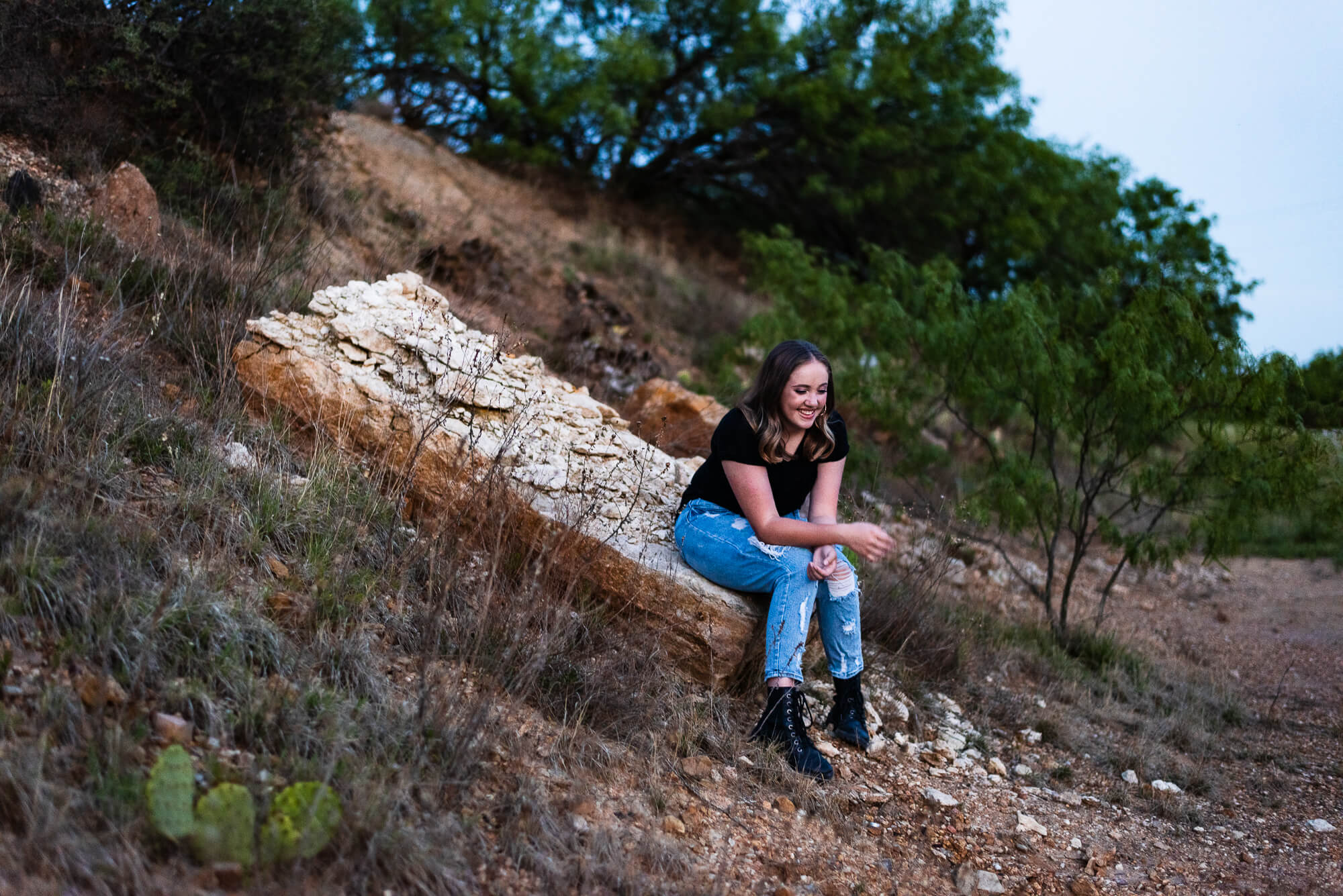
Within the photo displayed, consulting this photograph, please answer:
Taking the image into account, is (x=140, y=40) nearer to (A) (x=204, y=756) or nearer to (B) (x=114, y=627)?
(B) (x=114, y=627)

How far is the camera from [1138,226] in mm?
12688

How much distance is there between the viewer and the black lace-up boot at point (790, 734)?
322cm

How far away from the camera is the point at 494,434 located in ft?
13.4

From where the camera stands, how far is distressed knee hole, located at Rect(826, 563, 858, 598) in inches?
134

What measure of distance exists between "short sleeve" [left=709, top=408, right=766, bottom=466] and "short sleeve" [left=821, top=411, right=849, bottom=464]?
1.00 feet

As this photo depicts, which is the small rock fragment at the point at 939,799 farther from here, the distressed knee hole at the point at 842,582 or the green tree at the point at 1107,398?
the green tree at the point at 1107,398

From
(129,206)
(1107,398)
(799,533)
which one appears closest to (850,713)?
(799,533)

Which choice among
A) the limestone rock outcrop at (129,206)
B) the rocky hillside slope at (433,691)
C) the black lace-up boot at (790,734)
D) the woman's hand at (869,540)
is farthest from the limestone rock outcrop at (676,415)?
the limestone rock outcrop at (129,206)

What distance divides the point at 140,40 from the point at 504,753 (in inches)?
222

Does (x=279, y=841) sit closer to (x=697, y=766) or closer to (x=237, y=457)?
(x=697, y=766)

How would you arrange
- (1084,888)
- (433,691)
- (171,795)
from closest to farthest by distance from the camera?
1. (171,795)
2. (433,691)
3. (1084,888)

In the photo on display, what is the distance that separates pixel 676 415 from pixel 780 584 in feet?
9.52

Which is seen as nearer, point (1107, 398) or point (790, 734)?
point (790, 734)

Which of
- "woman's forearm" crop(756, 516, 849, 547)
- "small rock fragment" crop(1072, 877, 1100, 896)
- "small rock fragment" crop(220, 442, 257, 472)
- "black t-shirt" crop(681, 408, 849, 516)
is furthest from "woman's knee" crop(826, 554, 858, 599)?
"small rock fragment" crop(220, 442, 257, 472)
